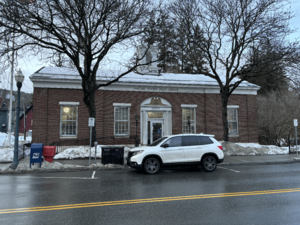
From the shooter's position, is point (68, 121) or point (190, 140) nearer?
point (190, 140)

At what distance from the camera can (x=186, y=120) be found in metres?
21.1

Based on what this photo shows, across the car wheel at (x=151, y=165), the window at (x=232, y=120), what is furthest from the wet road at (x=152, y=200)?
the window at (x=232, y=120)

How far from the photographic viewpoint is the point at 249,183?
829 cm

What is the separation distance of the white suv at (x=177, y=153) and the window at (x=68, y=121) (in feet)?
31.5

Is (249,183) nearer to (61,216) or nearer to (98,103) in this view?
(61,216)

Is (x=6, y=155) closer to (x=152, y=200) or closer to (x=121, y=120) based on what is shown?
(x=121, y=120)

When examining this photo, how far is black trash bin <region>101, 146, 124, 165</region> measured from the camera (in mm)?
12234

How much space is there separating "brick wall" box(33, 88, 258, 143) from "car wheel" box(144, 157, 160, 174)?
9.53 meters

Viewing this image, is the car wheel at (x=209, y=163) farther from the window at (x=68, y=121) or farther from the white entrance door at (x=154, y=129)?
the window at (x=68, y=121)

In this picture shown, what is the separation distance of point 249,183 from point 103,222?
5.69m

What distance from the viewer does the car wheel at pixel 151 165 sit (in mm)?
10289

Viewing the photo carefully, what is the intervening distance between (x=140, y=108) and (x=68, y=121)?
5835 millimetres

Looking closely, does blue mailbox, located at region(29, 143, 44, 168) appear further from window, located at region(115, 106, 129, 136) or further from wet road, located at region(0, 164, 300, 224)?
window, located at region(115, 106, 129, 136)

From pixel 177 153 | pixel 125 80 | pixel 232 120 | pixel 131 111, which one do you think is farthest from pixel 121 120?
pixel 232 120
